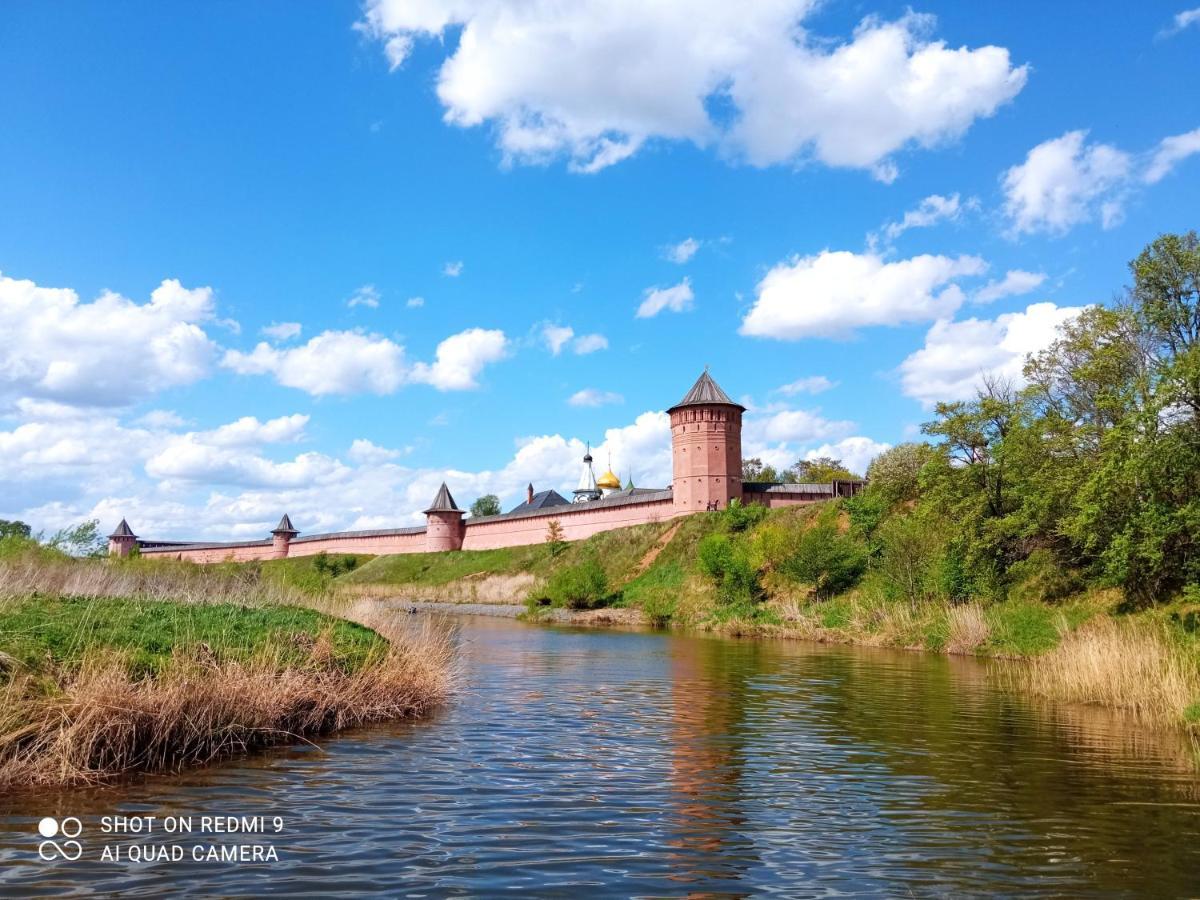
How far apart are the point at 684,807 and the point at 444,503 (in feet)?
202

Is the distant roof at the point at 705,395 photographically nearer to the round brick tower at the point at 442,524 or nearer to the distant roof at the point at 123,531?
the round brick tower at the point at 442,524

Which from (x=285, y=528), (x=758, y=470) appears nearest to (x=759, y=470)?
(x=758, y=470)

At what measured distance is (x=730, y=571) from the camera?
127 ft

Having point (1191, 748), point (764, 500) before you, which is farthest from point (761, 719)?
point (764, 500)

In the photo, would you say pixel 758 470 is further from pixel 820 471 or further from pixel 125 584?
pixel 125 584

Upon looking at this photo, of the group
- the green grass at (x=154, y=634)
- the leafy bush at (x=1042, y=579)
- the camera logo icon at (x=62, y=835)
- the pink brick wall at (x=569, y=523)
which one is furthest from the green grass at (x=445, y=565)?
the camera logo icon at (x=62, y=835)

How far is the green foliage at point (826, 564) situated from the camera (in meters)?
34.6

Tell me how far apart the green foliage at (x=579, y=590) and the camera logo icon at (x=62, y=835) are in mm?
37557

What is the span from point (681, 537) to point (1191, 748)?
4145cm

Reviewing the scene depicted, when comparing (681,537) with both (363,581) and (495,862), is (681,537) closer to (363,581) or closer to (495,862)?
(363,581)

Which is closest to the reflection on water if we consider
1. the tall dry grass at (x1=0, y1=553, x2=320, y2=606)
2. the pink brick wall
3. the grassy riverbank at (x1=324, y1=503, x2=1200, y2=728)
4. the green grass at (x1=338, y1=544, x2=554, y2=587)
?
the grassy riverbank at (x1=324, y1=503, x2=1200, y2=728)

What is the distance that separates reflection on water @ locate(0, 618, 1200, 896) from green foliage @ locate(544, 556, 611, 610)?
30765 millimetres

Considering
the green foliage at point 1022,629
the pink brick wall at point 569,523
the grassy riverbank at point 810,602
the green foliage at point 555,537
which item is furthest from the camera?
the green foliage at point 555,537

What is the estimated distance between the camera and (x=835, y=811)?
737 centimetres
